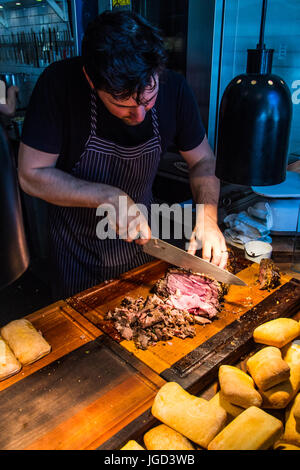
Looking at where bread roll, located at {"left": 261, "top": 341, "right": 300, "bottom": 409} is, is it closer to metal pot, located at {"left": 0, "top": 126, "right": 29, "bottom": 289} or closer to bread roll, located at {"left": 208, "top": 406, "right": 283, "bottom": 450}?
Result: bread roll, located at {"left": 208, "top": 406, "right": 283, "bottom": 450}

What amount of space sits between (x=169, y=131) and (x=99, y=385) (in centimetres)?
162

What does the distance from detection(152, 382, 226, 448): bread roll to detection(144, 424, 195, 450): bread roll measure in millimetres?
17

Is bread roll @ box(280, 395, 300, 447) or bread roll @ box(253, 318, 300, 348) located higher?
bread roll @ box(253, 318, 300, 348)

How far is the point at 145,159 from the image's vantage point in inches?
94.2

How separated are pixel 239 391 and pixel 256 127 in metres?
0.91

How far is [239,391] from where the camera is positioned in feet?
4.46

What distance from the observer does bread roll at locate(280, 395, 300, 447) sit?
4.24ft

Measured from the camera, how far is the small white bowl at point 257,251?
2.34 m

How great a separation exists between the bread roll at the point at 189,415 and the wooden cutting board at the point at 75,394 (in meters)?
0.09

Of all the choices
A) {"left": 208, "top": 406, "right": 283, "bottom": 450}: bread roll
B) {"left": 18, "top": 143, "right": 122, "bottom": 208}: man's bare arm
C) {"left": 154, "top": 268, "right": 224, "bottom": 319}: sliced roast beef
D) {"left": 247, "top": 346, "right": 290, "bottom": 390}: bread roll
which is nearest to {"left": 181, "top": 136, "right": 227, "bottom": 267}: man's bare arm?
{"left": 154, "top": 268, "right": 224, "bottom": 319}: sliced roast beef

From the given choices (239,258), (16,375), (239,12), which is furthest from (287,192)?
(16,375)

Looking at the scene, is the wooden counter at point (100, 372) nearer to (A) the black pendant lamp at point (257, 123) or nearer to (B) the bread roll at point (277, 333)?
(B) the bread roll at point (277, 333)

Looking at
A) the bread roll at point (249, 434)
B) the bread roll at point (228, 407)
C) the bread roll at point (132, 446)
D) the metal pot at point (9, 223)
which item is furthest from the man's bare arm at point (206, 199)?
the metal pot at point (9, 223)

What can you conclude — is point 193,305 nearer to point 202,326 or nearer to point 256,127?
point 202,326
